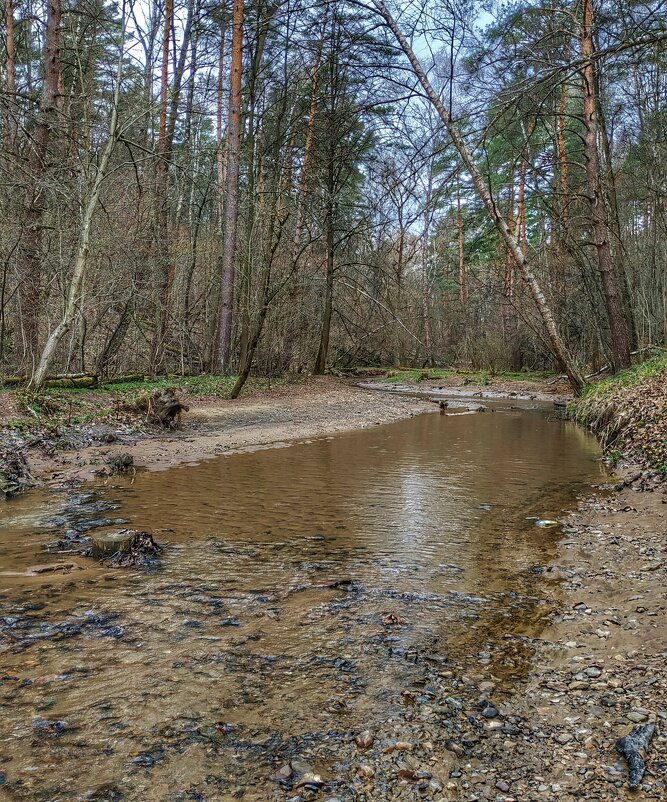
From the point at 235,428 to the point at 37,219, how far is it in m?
6.58

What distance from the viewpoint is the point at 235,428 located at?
Answer: 37.0ft

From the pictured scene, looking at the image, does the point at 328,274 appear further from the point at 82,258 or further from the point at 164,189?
the point at 82,258

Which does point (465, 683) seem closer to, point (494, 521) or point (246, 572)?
point (246, 572)

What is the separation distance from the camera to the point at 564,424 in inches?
507

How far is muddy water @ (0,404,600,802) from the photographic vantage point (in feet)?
7.48

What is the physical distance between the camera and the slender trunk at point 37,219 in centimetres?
1193

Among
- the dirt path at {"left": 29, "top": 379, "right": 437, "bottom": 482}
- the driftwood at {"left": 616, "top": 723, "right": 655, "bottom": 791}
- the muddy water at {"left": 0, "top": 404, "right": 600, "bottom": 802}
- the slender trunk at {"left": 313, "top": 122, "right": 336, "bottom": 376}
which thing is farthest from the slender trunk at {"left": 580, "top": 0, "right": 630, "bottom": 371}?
the driftwood at {"left": 616, "top": 723, "right": 655, "bottom": 791}

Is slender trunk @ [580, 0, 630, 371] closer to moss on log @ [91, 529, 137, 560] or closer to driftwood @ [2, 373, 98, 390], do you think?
moss on log @ [91, 529, 137, 560]

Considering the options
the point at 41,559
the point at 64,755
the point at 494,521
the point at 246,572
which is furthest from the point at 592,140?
the point at 64,755

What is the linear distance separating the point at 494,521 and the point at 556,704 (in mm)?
3035

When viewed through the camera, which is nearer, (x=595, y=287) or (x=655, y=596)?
(x=655, y=596)

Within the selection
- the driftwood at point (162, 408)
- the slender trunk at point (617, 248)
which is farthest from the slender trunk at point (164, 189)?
the slender trunk at point (617, 248)

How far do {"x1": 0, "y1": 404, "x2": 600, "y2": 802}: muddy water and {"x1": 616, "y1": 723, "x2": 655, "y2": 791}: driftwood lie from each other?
2.03ft

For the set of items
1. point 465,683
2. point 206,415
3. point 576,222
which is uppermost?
point 576,222
